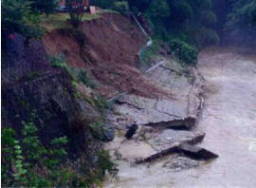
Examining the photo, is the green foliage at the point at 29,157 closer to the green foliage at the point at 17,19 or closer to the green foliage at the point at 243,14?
the green foliage at the point at 17,19

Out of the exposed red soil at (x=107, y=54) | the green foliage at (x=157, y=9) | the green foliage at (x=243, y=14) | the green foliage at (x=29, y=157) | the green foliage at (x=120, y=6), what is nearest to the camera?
the green foliage at (x=29, y=157)

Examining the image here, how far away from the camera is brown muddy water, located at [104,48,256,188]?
14.4 meters

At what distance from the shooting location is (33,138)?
1237 cm

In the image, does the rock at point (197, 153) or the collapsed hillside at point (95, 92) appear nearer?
the collapsed hillside at point (95, 92)

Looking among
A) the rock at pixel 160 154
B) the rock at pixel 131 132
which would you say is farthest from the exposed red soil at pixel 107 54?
the rock at pixel 160 154

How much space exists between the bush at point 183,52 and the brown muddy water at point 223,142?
3.85 ft

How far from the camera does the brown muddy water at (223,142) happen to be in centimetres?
1437

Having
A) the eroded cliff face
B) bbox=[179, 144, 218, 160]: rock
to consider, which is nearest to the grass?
the eroded cliff face

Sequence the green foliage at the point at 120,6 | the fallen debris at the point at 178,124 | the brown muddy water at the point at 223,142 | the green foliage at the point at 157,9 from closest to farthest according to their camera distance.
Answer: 1. the brown muddy water at the point at 223,142
2. the fallen debris at the point at 178,124
3. the green foliage at the point at 120,6
4. the green foliage at the point at 157,9

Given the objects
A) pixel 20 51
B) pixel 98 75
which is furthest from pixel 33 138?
pixel 98 75

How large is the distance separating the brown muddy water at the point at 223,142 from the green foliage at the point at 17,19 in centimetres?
503

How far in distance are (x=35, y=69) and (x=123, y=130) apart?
4863 mm

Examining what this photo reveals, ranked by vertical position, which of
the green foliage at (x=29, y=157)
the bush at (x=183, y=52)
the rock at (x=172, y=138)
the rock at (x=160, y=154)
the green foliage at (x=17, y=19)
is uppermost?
the green foliage at (x=17, y=19)

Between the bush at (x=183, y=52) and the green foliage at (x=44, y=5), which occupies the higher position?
the green foliage at (x=44, y=5)
